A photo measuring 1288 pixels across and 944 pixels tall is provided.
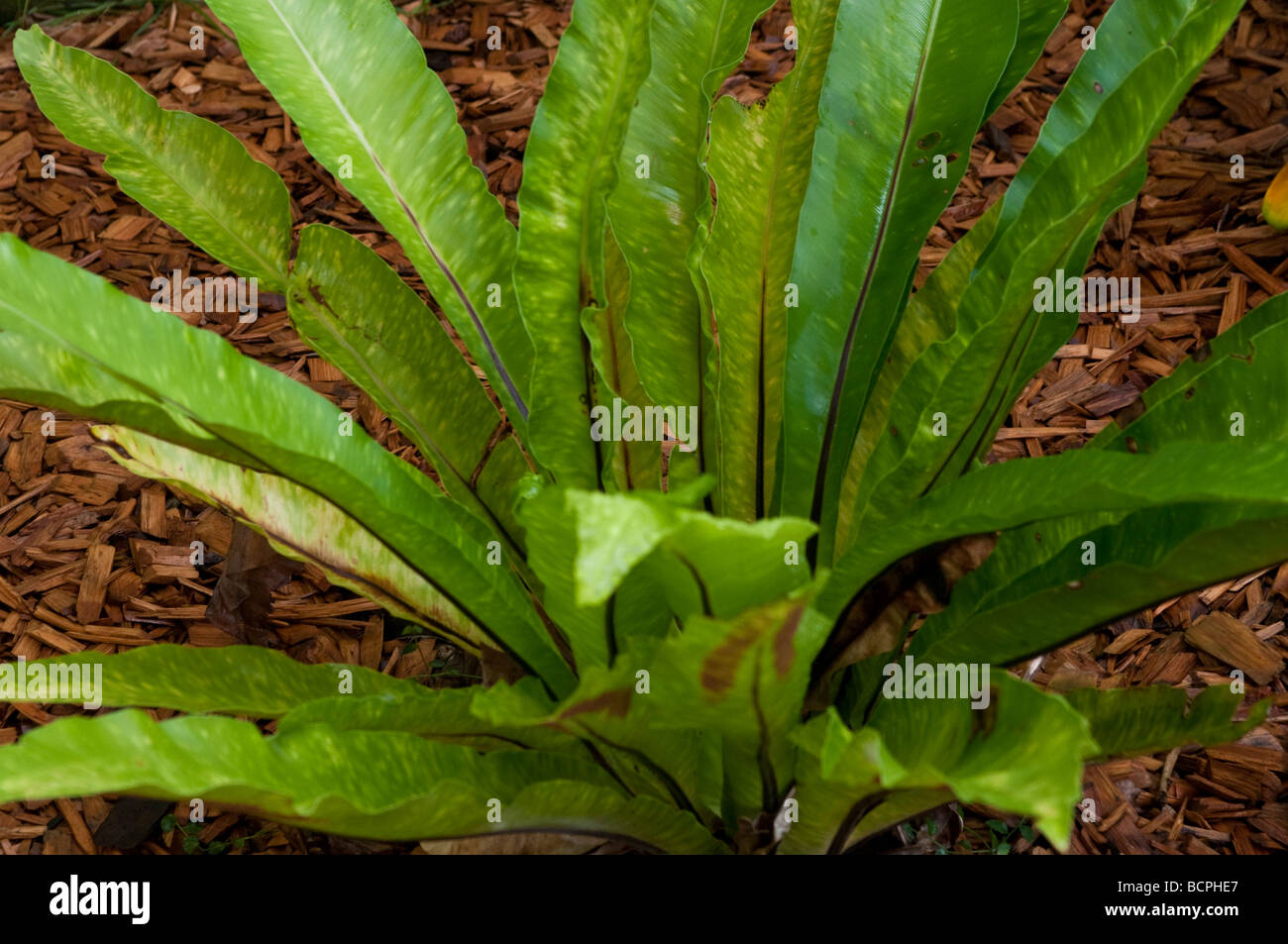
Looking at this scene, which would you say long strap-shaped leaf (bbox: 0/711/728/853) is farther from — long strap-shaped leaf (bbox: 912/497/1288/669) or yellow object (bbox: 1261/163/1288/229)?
yellow object (bbox: 1261/163/1288/229)

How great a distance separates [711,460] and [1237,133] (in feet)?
4.18

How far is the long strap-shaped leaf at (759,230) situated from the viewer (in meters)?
1.17

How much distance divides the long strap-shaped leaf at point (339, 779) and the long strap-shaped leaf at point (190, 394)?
17 centimetres

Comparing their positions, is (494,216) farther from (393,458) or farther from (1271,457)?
(1271,457)

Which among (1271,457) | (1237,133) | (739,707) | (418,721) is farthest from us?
(1237,133)

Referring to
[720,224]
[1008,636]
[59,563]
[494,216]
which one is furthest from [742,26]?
[59,563]

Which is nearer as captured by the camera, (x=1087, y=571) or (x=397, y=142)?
(x=1087, y=571)

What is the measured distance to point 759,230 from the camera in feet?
3.88

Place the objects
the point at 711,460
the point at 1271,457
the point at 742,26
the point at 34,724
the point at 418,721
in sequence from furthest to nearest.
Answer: the point at 34,724 < the point at 711,460 < the point at 742,26 < the point at 418,721 < the point at 1271,457

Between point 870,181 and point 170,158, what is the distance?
0.69 m

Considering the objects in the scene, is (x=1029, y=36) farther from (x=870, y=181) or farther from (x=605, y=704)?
(x=605, y=704)

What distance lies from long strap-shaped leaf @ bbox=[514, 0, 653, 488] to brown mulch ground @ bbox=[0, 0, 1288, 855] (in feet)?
1.52

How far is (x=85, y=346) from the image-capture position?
32.8 inches

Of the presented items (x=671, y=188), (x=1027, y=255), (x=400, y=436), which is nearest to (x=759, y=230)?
(x=671, y=188)
